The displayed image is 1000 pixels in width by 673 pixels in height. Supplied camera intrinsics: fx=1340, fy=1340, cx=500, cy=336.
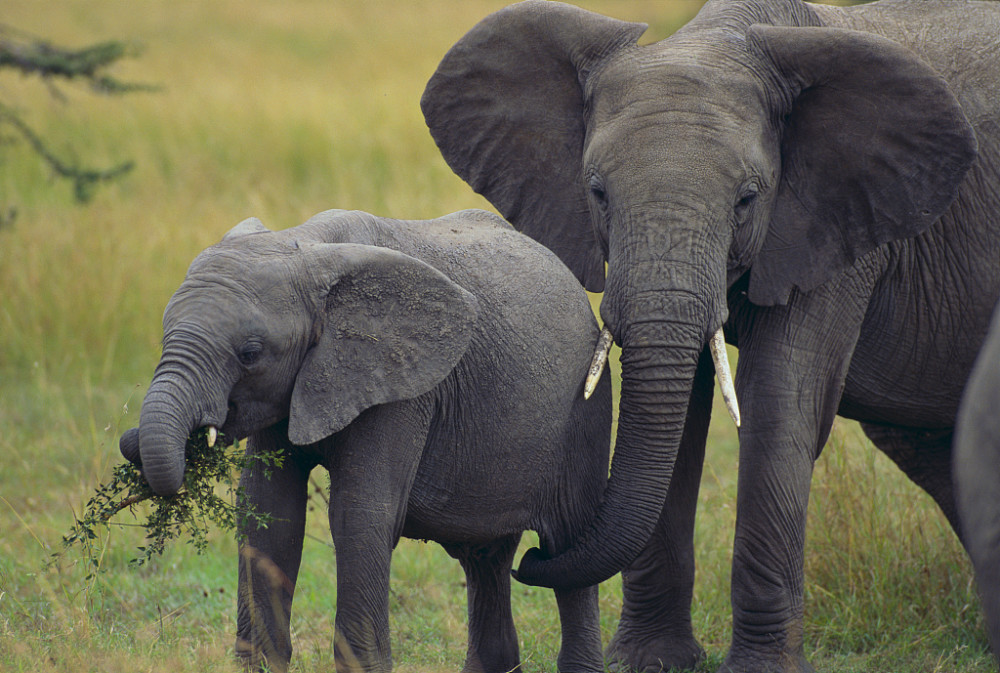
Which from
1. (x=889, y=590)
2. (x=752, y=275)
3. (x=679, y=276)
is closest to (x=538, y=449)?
(x=679, y=276)

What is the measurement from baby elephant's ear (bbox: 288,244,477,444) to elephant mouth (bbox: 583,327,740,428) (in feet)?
1.64

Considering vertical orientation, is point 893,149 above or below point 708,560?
above

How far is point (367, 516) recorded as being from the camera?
11.8 ft

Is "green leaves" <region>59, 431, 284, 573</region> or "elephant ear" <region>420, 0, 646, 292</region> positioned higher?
"elephant ear" <region>420, 0, 646, 292</region>

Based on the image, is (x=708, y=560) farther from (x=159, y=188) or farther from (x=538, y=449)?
(x=159, y=188)

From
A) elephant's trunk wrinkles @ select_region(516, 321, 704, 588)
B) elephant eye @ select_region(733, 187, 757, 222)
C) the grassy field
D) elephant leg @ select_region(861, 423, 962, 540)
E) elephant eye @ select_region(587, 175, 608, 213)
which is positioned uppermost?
elephant eye @ select_region(587, 175, 608, 213)

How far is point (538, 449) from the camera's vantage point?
402 centimetres

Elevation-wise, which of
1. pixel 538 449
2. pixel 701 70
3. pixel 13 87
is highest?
pixel 701 70

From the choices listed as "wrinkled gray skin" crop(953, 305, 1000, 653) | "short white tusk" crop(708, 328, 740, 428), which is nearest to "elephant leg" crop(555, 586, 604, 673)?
"short white tusk" crop(708, 328, 740, 428)

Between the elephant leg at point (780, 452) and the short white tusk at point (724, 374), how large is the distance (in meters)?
0.35

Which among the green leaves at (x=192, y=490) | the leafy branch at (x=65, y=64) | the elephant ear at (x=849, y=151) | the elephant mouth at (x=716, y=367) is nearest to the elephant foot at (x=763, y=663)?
the elephant mouth at (x=716, y=367)

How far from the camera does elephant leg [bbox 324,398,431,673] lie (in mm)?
3617

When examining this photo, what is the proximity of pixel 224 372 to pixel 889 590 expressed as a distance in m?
3.02

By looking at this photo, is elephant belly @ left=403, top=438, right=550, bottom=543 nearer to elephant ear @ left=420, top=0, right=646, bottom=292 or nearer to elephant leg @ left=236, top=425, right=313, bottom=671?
elephant leg @ left=236, top=425, right=313, bottom=671
